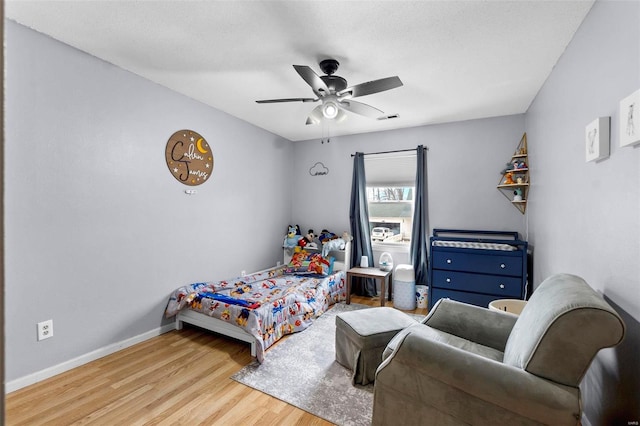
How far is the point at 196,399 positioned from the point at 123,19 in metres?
2.55

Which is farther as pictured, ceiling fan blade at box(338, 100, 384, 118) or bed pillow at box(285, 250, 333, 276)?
bed pillow at box(285, 250, 333, 276)

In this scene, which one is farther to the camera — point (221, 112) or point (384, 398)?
point (221, 112)

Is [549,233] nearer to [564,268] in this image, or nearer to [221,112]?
[564,268]

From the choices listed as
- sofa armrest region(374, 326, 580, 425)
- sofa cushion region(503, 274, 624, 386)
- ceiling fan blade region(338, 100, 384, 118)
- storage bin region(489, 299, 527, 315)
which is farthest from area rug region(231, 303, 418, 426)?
ceiling fan blade region(338, 100, 384, 118)

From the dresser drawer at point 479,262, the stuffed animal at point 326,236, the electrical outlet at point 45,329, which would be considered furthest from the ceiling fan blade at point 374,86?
the electrical outlet at point 45,329

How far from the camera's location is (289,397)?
193 cm

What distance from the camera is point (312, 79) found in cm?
213

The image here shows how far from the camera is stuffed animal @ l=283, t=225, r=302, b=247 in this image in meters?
4.60

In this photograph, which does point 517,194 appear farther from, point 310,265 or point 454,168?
point 310,265

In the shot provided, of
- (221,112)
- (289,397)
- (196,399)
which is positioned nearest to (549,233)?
(289,397)

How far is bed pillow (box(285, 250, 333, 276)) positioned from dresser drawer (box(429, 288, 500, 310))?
4.49ft

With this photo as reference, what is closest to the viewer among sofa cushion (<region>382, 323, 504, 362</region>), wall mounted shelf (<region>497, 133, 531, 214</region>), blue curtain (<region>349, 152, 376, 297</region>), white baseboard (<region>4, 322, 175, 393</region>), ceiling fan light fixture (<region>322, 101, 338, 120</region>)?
sofa cushion (<region>382, 323, 504, 362</region>)

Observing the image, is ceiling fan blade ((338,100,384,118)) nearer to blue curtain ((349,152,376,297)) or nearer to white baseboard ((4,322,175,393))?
blue curtain ((349,152,376,297))

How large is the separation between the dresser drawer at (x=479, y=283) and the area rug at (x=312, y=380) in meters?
1.48
